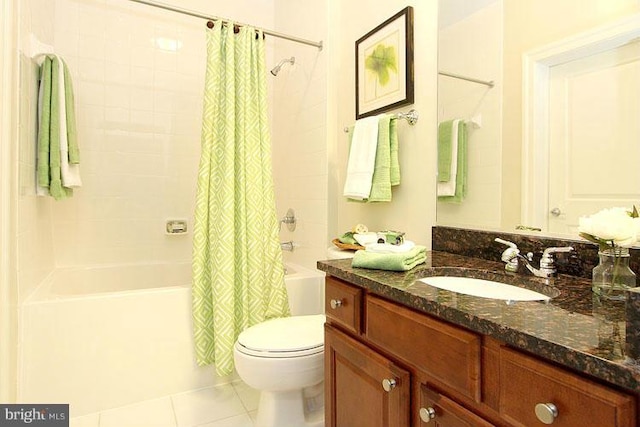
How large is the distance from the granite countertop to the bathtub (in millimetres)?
1097

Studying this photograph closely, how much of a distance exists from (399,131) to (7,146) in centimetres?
159

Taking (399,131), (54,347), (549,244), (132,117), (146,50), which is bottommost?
(54,347)

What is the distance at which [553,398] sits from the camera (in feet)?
1.81

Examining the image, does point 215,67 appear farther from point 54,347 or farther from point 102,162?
point 54,347

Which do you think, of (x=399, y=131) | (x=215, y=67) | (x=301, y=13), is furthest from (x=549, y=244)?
(x=301, y=13)

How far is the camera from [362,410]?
100 centimetres

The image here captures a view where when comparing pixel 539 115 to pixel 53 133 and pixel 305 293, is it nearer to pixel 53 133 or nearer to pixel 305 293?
pixel 305 293

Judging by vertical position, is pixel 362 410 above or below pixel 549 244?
below

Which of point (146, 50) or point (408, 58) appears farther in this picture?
point (146, 50)

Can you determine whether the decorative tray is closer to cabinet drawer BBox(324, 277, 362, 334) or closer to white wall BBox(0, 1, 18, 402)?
cabinet drawer BBox(324, 277, 362, 334)

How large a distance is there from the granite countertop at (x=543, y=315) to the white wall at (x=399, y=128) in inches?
22.1

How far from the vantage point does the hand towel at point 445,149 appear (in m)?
1.46

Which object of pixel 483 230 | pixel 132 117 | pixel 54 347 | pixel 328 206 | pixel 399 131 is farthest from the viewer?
pixel 132 117

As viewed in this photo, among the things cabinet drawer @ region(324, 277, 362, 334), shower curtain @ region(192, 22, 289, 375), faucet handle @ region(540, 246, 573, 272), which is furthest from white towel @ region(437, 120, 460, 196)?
shower curtain @ region(192, 22, 289, 375)
